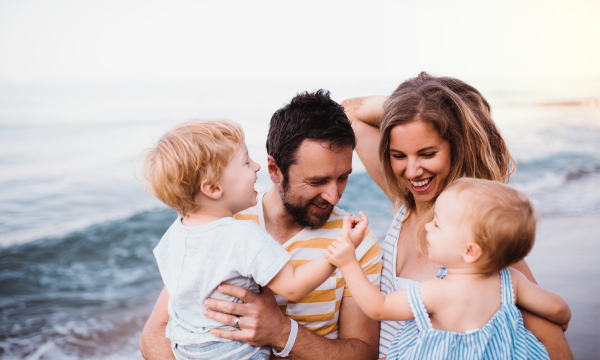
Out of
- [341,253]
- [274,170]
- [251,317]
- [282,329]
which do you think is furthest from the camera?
[274,170]

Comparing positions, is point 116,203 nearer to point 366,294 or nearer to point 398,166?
point 398,166

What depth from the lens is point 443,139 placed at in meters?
2.43

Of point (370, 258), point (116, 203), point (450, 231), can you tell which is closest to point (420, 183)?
point (370, 258)

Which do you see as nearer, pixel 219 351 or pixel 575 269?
pixel 219 351

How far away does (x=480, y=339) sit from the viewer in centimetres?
175

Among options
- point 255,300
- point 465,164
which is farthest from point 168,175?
point 465,164

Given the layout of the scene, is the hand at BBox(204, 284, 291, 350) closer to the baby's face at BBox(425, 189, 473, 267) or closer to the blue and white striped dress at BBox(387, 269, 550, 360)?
the blue and white striped dress at BBox(387, 269, 550, 360)

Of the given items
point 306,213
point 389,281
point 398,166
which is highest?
point 398,166

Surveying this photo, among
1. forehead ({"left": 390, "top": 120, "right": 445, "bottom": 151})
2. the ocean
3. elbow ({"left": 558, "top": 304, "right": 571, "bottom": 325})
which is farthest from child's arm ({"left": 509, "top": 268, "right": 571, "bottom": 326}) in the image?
the ocean

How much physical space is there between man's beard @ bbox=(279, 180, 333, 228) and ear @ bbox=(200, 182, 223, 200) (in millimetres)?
585

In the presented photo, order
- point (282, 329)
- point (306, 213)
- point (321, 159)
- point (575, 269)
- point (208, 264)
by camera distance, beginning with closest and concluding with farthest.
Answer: point (208, 264)
point (282, 329)
point (321, 159)
point (306, 213)
point (575, 269)

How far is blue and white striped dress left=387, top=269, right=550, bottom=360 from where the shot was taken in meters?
1.75

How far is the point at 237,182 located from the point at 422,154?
1.08 meters

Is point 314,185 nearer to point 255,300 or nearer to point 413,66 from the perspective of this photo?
point 255,300
